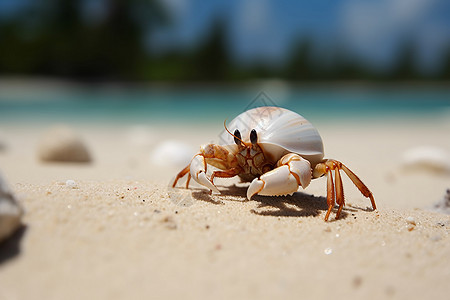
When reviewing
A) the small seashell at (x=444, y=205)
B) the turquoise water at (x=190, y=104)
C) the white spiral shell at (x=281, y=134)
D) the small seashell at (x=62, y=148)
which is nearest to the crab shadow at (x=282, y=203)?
the white spiral shell at (x=281, y=134)

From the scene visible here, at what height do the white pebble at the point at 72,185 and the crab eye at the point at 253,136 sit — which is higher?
the crab eye at the point at 253,136

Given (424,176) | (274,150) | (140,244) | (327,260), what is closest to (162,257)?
(140,244)

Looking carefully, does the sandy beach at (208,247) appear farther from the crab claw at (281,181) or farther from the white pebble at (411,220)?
the crab claw at (281,181)

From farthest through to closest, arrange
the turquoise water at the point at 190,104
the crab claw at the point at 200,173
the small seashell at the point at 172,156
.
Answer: the turquoise water at the point at 190,104, the small seashell at the point at 172,156, the crab claw at the point at 200,173

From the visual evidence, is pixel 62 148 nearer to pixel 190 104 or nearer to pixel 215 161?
pixel 215 161

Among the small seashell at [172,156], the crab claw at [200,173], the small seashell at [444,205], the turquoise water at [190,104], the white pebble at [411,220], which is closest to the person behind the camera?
the crab claw at [200,173]

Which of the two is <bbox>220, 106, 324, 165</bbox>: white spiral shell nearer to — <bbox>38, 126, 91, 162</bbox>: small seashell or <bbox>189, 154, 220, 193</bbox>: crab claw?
<bbox>189, 154, 220, 193</bbox>: crab claw

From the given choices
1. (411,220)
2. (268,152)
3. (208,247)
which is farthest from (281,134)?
(411,220)

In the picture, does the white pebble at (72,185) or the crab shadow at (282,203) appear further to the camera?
the white pebble at (72,185)
